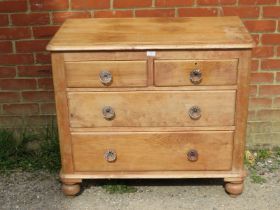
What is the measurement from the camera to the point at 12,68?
3.45m

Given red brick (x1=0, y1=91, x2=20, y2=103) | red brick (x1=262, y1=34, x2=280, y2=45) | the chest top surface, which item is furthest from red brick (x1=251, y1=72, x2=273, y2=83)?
red brick (x1=0, y1=91, x2=20, y2=103)

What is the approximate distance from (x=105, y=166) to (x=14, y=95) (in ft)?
3.47

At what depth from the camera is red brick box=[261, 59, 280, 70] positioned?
11.1 ft

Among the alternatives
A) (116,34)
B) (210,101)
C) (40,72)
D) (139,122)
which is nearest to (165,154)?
(139,122)

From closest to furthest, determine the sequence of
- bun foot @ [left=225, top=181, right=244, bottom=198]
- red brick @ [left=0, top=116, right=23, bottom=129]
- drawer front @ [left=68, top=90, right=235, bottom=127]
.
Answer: drawer front @ [left=68, top=90, right=235, bottom=127], bun foot @ [left=225, top=181, right=244, bottom=198], red brick @ [left=0, top=116, right=23, bottom=129]

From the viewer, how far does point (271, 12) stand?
10.7 ft

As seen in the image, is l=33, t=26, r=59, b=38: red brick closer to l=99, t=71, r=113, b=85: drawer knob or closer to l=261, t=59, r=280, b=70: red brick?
l=99, t=71, r=113, b=85: drawer knob

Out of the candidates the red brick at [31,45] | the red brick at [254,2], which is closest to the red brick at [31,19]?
the red brick at [31,45]

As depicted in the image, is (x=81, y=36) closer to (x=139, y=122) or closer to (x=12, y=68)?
(x=139, y=122)

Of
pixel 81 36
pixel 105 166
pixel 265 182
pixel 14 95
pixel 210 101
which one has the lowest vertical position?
pixel 265 182

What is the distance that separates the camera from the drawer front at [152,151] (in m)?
2.85

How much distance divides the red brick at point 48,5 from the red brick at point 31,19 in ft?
0.17

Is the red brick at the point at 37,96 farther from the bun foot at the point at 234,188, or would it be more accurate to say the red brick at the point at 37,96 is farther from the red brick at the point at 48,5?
the bun foot at the point at 234,188

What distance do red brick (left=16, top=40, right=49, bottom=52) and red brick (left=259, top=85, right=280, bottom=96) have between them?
5.52 feet
